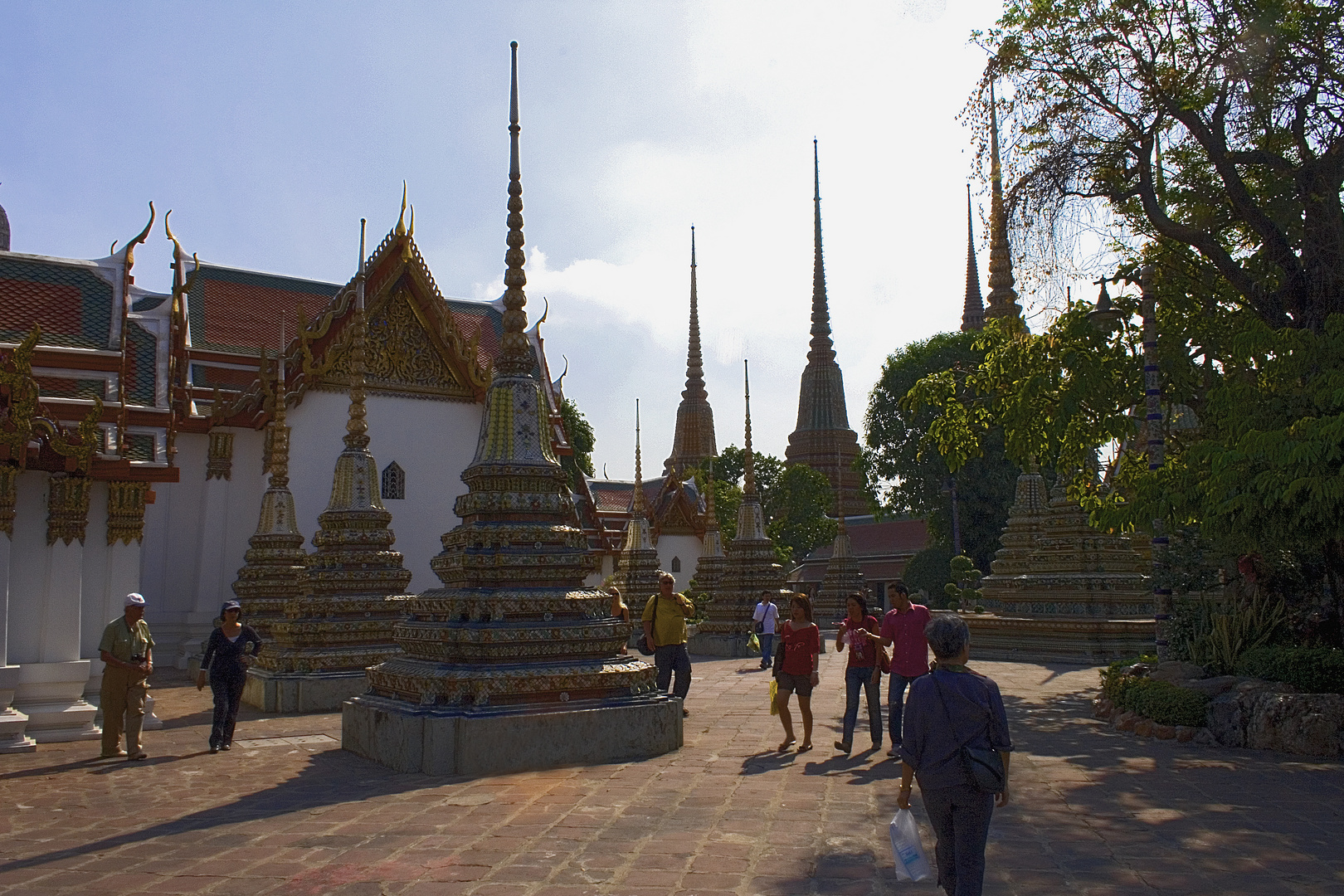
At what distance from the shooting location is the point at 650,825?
582cm

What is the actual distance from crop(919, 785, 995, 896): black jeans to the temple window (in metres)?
18.1

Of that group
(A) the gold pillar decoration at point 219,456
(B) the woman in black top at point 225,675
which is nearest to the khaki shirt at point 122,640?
(B) the woman in black top at point 225,675

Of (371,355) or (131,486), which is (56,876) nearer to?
(131,486)

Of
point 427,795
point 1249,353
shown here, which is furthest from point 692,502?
point 427,795

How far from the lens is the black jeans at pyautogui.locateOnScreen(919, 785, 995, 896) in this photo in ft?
12.0

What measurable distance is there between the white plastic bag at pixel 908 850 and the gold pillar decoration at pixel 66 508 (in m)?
9.29

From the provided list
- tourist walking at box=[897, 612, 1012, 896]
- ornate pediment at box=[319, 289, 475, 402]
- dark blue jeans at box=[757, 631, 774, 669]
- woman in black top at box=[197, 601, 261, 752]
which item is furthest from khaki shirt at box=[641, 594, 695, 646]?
ornate pediment at box=[319, 289, 475, 402]

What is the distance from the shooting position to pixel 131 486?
10.8 meters

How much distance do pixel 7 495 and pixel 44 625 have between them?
1.34 m

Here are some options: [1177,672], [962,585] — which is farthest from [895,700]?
[962,585]

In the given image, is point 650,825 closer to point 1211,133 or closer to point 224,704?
point 224,704

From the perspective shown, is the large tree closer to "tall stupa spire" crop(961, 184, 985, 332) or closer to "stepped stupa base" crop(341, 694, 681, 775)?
"stepped stupa base" crop(341, 694, 681, 775)

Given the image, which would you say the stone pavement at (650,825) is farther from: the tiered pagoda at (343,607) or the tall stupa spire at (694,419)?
the tall stupa spire at (694,419)

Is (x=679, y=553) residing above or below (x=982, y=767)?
above
